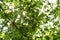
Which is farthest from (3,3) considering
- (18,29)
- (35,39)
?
(35,39)

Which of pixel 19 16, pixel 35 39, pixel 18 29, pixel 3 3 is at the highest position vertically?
pixel 3 3

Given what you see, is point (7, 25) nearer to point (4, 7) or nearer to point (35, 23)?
point (4, 7)

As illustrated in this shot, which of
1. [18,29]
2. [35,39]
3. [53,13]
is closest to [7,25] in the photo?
[18,29]

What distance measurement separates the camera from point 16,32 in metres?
7.12

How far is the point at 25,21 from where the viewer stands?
7.41 metres

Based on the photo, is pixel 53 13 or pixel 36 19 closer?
pixel 36 19

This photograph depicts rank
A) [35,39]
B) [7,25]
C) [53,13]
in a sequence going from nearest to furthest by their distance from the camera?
[35,39] → [7,25] → [53,13]

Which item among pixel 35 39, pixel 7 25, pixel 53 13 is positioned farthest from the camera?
pixel 53 13

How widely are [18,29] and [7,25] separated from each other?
580 millimetres

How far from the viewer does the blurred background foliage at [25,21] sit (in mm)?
7059

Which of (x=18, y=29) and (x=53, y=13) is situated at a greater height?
(x=53, y=13)

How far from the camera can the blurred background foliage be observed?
278 inches

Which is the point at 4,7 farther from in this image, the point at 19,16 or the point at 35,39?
the point at 35,39

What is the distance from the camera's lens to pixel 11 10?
747cm
